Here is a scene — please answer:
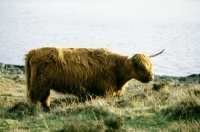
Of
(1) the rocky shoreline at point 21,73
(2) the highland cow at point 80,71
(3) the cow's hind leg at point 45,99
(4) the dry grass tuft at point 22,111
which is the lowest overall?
(1) the rocky shoreline at point 21,73

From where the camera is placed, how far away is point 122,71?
9453 millimetres

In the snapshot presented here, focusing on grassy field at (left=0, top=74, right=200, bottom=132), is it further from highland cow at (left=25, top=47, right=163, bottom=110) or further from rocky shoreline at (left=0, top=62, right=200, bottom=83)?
rocky shoreline at (left=0, top=62, right=200, bottom=83)

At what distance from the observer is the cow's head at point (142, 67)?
9227mm

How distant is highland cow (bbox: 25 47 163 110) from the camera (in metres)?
8.65

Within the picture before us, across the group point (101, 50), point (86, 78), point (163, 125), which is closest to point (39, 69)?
point (86, 78)

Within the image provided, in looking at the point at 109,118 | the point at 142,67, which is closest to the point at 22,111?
the point at 109,118

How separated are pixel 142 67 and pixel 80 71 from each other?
153 centimetres

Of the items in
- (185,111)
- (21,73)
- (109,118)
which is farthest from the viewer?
(21,73)

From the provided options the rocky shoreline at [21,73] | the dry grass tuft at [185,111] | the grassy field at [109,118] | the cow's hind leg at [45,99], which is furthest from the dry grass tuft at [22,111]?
the rocky shoreline at [21,73]

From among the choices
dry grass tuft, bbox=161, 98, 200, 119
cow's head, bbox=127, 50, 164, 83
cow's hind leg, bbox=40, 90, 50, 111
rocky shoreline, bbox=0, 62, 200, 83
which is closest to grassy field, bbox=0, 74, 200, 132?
dry grass tuft, bbox=161, 98, 200, 119

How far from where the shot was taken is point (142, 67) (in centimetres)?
923

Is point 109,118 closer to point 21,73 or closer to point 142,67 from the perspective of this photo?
point 142,67

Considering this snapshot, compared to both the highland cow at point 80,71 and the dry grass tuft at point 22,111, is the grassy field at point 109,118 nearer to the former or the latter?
the dry grass tuft at point 22,111

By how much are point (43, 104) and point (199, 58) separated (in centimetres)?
3800
